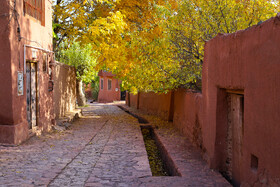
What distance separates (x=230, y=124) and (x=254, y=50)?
1828 millimetres

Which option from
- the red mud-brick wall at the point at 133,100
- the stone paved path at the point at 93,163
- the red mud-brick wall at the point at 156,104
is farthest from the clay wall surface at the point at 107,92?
the stone paved path at the point at 93,163

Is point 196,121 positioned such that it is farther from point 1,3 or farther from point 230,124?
point 1,3

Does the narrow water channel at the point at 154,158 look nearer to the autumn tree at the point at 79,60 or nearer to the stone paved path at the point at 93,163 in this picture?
the stone paved path at the point at 93,163

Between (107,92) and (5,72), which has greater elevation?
(5,72)

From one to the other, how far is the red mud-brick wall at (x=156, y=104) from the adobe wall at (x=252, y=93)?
764 centimetres

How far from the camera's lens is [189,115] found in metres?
9.03

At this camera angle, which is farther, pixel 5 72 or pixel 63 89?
pixel 63 89

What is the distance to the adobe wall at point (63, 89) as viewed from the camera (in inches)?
518

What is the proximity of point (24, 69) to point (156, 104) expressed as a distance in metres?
8.89

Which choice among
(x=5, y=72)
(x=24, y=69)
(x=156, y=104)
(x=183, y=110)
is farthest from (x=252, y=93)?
(x=156, y=104)

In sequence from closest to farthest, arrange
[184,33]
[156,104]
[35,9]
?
[184,33]
[35,9]
[156,104]

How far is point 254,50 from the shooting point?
415cm

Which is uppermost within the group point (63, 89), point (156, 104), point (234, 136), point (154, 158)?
point (63, 89)

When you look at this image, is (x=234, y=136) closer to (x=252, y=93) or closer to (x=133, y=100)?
(x=252, y=93)
